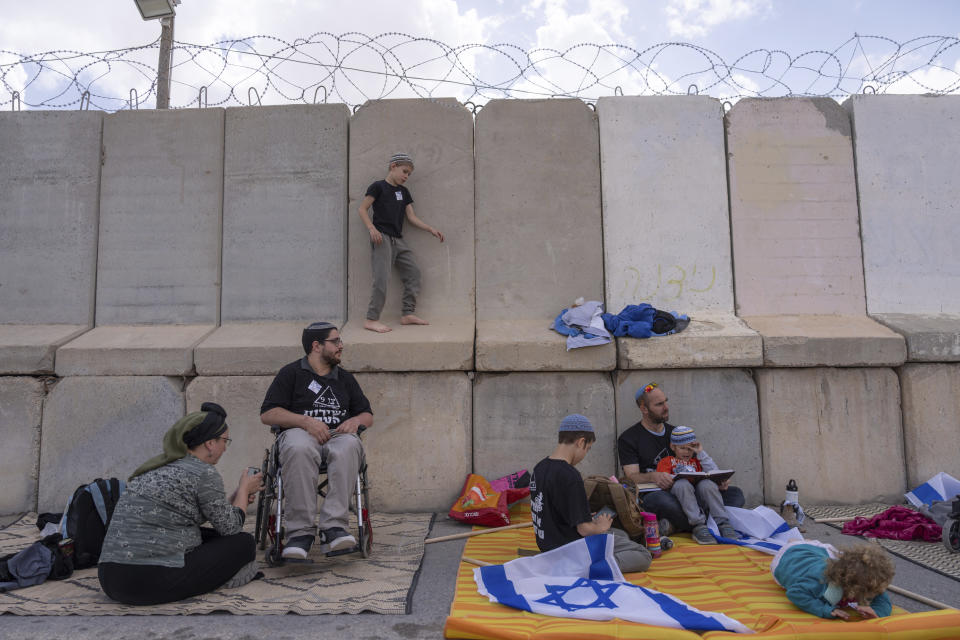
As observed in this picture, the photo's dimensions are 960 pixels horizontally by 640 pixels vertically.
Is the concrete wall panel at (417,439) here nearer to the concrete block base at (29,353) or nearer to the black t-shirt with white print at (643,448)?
the black t-shirt with white print at (643,448)

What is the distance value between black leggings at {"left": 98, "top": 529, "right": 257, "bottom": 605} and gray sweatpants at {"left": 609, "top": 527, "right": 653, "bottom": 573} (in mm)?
1981

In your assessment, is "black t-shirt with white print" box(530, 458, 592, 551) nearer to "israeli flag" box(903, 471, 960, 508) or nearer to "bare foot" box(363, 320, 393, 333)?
"bare foot" box(363, 320, 393, 333)

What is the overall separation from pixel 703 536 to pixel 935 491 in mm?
2161

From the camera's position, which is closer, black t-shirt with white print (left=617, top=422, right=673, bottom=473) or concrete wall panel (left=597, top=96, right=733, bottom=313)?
black t-shirt with white print (left=617, top=422, right=673, bottom=473)

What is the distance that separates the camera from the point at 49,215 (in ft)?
20.1

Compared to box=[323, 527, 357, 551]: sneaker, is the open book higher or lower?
higher

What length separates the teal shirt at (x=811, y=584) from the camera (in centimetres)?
300

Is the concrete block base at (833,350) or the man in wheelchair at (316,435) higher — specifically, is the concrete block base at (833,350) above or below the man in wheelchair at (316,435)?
above

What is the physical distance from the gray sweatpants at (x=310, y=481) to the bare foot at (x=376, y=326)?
1769mm

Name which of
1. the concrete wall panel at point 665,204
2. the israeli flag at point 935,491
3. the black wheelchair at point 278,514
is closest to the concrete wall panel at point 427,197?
the concrete wall panel at point 665,204

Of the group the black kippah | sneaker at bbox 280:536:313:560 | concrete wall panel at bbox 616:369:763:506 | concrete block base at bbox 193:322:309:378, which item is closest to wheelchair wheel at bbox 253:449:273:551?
sneaker at bbox 280:536:313:560

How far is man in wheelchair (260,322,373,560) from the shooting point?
12.5 feet

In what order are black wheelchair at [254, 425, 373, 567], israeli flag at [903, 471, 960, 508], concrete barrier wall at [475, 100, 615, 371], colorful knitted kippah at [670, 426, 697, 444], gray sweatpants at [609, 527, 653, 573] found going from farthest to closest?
1. concrete barrier wall at [475, 100, 615, 371]
2. israeli flag at [903, 471, 960, 508]
3. colorful knitted kippah at [670, 426, 697, 444]
4. black wheelchair at [254, 425, 373, 567]
5. gray sweatpants at [609, 527, 653, 573]

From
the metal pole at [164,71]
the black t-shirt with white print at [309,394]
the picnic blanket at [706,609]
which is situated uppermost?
the metal pole at [164,71]
